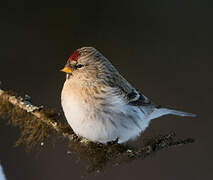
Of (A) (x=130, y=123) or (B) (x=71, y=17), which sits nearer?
(A) (x=130, y=123)

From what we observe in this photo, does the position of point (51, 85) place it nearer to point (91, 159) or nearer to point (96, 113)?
point (96, 113)

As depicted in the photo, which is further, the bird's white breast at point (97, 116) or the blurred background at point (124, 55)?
the blurred background at point (124, 55)

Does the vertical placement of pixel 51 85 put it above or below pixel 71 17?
below

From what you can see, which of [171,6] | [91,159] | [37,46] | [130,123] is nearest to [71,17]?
[37,46]

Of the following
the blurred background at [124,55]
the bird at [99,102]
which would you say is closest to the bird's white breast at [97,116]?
the bird at [99,102]

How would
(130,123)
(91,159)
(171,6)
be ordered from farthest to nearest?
(171,6)
(130,123)
(91,159)

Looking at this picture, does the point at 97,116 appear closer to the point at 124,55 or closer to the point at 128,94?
the point at 128,94

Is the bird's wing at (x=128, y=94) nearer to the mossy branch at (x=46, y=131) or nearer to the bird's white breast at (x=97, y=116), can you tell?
the bird's white breast at (x=97, y=116)
